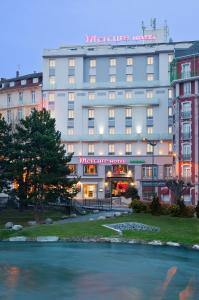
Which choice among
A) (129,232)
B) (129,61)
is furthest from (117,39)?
(129,232)

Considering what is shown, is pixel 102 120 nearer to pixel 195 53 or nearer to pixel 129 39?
pixel 129 39

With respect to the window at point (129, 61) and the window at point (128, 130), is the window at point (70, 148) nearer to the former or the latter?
the window at point (128, 130)

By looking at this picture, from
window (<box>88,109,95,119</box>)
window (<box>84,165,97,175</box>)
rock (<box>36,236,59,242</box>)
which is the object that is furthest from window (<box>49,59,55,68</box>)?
rock (<box>36,236,59,242</box>)

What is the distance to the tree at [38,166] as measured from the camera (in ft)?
183

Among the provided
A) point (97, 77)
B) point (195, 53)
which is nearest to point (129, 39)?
point (97, 77)

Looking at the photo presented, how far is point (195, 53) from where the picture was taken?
2977 inches

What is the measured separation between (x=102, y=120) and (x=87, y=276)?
251 feet

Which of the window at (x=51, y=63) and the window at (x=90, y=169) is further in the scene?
the window at (x=51, y=63)

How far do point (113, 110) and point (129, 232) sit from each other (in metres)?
61.8

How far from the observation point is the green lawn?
136 ft

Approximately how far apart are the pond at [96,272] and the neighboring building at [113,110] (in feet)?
196

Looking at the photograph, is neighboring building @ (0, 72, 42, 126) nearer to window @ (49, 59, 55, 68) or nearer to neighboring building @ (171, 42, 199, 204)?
window @ (49, 59, 55, 68)

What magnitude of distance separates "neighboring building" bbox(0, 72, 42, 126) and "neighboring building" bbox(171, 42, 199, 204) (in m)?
38.5

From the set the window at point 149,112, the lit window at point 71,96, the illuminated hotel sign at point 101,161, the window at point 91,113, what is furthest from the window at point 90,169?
the window at point 149,112
